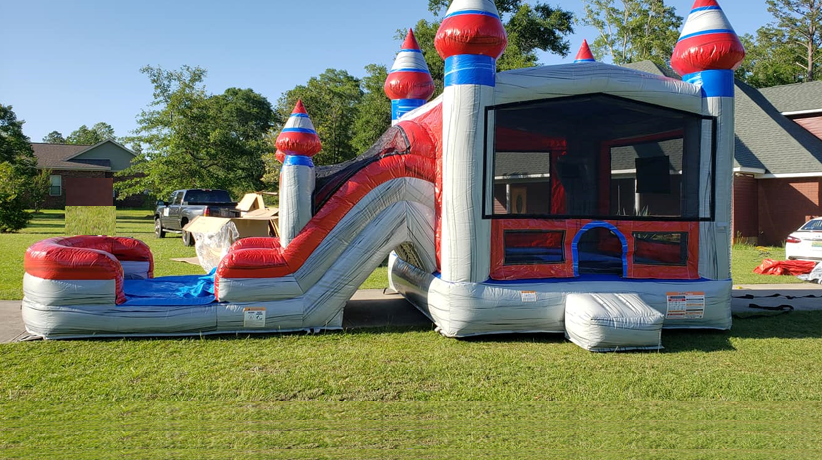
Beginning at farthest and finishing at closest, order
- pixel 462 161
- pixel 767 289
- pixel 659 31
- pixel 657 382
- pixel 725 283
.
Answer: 1. pixel 659 31
2. pixel 767 289
3. pixel 725 283
4. pixel 462 161
5. pixel 657 382

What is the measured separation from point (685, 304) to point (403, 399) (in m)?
3.73

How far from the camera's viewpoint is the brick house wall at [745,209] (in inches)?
785

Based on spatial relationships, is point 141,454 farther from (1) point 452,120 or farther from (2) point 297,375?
(1) point 452,120

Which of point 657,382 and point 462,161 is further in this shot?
point 462,161

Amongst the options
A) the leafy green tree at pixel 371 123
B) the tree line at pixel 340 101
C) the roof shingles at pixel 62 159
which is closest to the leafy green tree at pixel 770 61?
the tree line at pixel 340 101

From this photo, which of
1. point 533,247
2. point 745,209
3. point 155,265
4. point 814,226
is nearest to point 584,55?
point 533,247

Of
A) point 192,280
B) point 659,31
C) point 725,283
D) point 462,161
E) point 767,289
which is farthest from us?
point 659,31

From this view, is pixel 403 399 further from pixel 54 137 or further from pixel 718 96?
pixel 54 137

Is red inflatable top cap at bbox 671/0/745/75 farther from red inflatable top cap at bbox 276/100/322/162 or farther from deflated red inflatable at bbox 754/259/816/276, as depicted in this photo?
deflated red inflatable at bbox 754/259/816/276

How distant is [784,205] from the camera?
66.2 ft

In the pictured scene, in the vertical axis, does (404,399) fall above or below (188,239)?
below

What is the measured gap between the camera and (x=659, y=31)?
37500 millimetres

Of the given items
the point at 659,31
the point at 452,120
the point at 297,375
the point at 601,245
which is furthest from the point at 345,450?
the point at 659,31

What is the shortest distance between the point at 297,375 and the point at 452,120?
293cm
